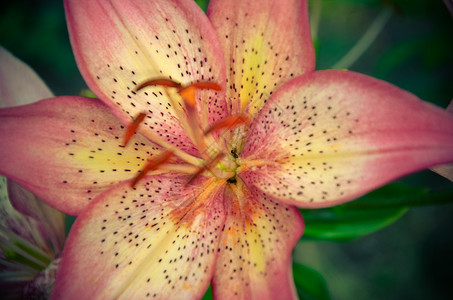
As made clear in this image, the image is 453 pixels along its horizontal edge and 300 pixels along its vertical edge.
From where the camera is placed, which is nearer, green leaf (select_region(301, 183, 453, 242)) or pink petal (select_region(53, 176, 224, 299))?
pink petal (select_region(53, 176, 224, 299))

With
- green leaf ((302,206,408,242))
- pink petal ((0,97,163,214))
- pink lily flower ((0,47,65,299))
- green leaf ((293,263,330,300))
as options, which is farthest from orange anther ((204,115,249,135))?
green leaf ((293,263,330,300))

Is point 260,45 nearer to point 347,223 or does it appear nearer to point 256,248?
point 256,248

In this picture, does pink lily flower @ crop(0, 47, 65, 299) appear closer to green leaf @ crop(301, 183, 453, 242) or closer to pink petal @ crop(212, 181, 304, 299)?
pink petal @ crop(212, 181, 304, 299)

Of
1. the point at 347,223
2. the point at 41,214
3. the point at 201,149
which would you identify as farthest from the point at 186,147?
the point at 347,223

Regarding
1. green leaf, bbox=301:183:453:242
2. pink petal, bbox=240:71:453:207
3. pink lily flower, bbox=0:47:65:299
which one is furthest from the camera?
green leaf, bbox=301:183:453:242

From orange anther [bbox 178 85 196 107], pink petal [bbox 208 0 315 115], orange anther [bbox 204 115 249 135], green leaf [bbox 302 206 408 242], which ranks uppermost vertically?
pink petal [bbox 208 0 315 115]

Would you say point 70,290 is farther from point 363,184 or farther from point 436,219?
point 436,219

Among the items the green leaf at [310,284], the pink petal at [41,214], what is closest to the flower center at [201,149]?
the pink petal at [41,214]

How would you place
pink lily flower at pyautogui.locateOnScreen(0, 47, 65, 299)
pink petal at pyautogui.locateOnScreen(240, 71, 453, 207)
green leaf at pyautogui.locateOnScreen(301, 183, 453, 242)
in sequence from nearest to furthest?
pink petal at pyautogui.locateOnScreen(240, 71, 453, 207)
pink lily flower at pyautogui.locateOnScreen(0, 47, 65, 299)
green leaf at pyautogui.locateOnScreen(301, 183, 453, 242)
